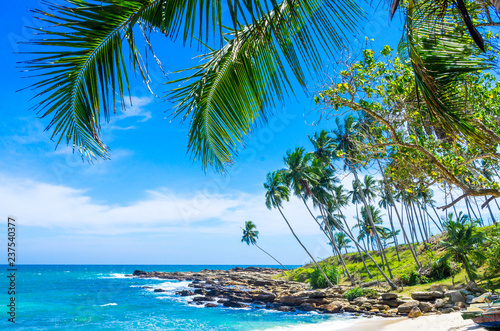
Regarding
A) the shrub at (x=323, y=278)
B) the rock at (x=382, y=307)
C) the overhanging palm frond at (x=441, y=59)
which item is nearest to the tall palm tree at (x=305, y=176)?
the shrub at (x=323, y=278)

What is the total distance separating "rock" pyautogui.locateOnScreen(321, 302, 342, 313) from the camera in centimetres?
2116

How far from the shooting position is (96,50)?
59.2 inches

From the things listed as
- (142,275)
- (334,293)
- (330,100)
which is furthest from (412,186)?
(142,275)

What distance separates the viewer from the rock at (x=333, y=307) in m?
21.2

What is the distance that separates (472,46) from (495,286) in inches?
848

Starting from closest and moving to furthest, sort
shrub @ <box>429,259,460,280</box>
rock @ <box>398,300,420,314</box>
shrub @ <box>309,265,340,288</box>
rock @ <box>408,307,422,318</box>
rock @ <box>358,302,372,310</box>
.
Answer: rock @ <box>408,307,422,318</box>, rock @ <box>398,300,420,314</box>, rock @ <box>358,302,372,310</box>, shrub @ <box>429,259,460,280</box>, shrub @ <box>309,265,340,288</box>

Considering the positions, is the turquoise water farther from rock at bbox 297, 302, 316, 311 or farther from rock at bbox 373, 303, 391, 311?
rock at bbox 373, 303, 391, 311

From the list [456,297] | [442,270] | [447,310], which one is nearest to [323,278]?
[442,270]

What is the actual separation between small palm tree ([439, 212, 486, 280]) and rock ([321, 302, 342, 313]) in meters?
8.27

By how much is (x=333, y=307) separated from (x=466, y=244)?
376 inches

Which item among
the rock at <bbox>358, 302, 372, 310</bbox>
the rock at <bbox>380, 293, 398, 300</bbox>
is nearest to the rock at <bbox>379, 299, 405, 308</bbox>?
the rock at <bbox>380, 293, 398, 300</bbox>

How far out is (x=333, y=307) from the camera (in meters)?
21.5

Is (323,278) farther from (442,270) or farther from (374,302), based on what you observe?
(374,302)

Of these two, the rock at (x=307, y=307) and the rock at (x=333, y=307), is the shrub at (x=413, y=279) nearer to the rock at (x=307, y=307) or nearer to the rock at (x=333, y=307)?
the rock at (x=333, y=307)
